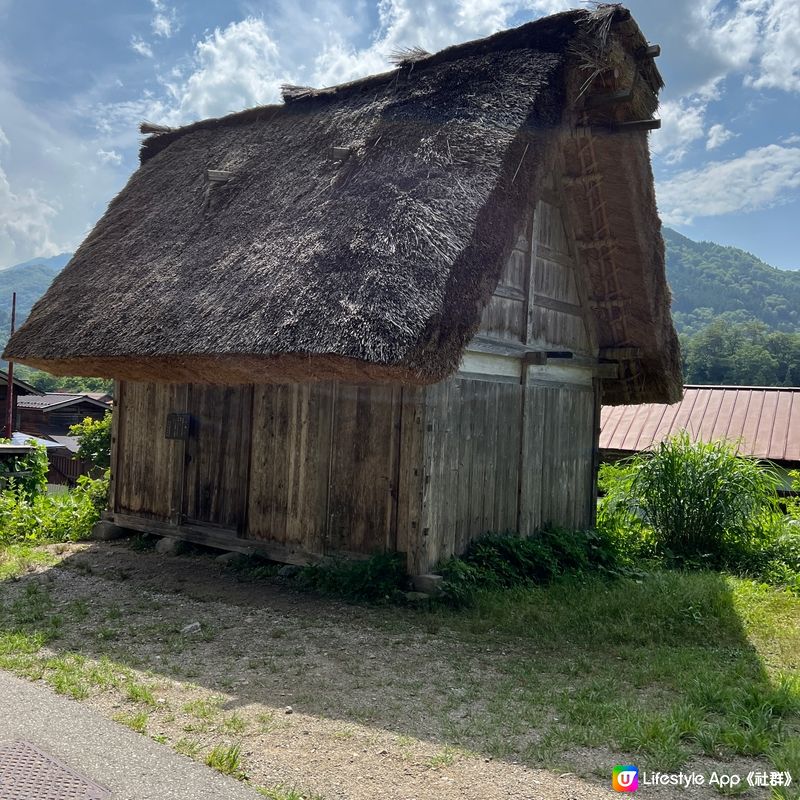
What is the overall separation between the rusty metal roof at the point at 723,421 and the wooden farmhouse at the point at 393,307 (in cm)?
732

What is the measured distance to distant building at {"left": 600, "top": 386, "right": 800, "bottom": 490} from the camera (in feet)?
53.0

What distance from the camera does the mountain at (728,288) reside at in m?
96.2

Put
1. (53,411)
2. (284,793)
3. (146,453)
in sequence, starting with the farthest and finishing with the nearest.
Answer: (53,411) < (146,453) < (284,793)

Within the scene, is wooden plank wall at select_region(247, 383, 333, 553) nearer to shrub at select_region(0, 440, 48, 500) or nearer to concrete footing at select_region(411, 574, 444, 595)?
A: concrete footing at select_region(411, 574, 444, 595)

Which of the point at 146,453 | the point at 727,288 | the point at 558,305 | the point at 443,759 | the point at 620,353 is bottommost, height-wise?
the point at 443,759

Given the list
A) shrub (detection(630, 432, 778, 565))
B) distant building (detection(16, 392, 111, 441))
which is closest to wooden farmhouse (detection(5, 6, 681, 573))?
shrub (detection(630, 432, 778, 565))

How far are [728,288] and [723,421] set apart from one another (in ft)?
321

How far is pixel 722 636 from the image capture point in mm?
5844

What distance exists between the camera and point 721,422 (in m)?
17.3

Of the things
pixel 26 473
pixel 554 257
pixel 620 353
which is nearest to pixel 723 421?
pixel 620 353

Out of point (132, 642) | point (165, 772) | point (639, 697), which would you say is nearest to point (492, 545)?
point (639, 697)

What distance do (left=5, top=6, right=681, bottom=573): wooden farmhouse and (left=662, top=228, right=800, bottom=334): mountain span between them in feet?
276

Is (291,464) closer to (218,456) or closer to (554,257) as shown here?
(218,456)

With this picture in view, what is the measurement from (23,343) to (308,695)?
21.4 feet
